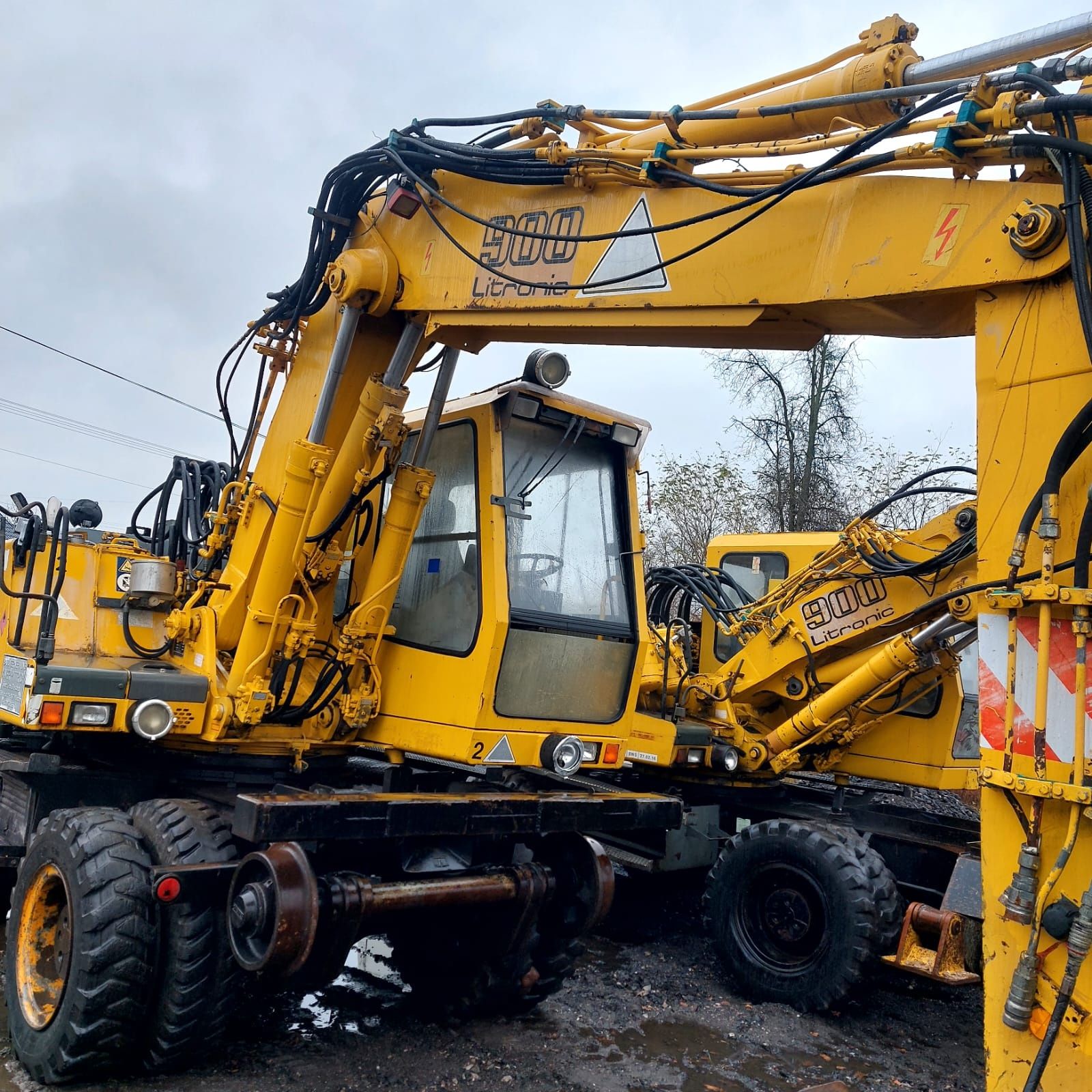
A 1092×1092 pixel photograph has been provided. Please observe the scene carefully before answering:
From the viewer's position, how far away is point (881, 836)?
625cm

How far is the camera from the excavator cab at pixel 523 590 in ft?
15.8

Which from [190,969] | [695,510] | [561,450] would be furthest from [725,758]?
[695,510]

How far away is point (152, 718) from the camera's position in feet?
15.4

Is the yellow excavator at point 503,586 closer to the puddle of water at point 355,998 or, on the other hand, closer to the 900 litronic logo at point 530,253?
the 900 litronic logo at point 530,253

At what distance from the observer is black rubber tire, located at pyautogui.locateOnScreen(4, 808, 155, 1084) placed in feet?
13.1

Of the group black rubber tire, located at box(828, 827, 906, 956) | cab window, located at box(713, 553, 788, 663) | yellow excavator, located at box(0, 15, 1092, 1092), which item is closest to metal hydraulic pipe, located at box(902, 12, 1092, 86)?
yellow excavator, located at box(0, 15, 1092, 1092)

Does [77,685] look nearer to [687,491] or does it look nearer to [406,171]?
[406,171]

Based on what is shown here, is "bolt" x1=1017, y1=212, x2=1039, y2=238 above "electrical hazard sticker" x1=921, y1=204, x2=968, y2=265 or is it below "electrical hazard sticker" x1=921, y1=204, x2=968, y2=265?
below

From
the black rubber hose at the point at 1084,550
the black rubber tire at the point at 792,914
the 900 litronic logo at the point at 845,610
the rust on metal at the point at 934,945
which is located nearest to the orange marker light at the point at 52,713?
the rust on metal at the point at 934,945

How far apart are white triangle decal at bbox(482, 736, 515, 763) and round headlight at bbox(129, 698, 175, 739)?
1.45 m

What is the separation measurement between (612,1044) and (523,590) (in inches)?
87.3

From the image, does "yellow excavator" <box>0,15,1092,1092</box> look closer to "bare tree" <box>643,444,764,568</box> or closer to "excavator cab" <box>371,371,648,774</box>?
"excavator cab" <box>371,371,648,774</box>

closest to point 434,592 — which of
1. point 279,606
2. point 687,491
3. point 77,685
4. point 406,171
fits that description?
point 279,606

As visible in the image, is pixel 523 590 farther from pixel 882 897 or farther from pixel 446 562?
pixel 882 897
